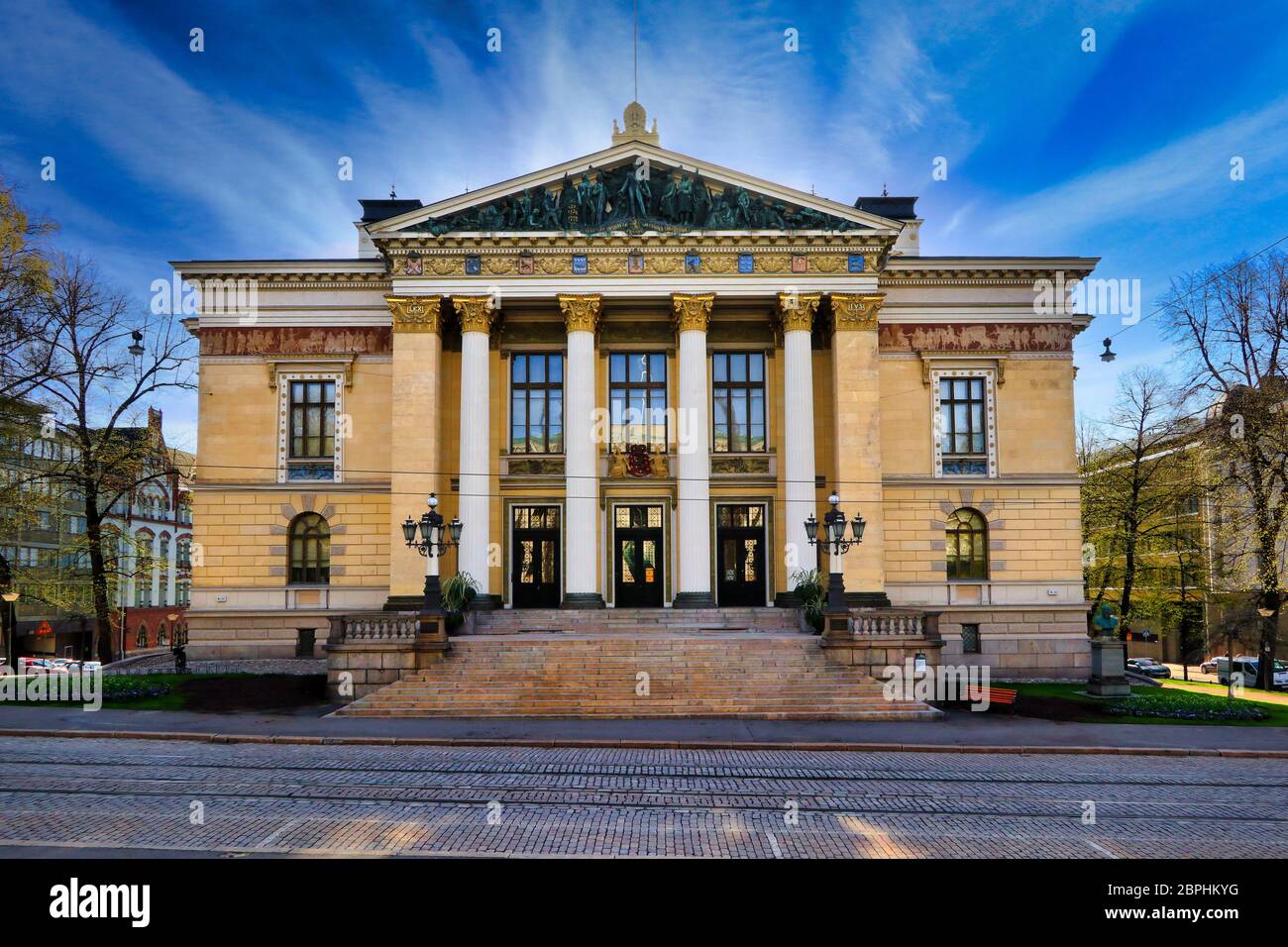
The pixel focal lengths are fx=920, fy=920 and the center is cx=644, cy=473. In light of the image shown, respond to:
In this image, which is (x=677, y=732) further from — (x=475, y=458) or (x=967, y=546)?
(x=967, y=546)

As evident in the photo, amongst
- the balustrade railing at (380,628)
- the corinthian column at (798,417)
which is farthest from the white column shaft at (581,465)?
the balustrade railing at (380,628)

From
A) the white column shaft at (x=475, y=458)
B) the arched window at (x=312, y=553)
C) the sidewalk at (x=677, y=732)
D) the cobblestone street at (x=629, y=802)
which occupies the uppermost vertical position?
the white column shaft at (x=475, y=458)

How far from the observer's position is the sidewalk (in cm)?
1850

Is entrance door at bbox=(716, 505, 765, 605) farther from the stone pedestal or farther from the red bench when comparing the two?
the stone pedestal

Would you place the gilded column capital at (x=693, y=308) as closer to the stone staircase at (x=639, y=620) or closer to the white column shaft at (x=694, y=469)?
the white column shaft at (x=694, y=469)

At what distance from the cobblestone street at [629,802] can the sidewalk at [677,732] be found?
62 centimetres

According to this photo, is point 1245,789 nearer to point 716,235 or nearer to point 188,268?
point 716,235

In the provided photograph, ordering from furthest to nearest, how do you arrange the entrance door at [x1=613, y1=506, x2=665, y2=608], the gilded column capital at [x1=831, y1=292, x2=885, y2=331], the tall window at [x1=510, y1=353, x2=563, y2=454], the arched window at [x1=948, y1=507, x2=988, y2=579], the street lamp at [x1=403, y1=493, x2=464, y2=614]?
the tall window at [x1=510, y1=353, x2=563, y2=454], the arched window at [x1=948, y1=507, x2=988, y2=579], the entrance door at [x1=613, y1=506, x2=665, y2=608], the gilded column capital at [x1=831, y1=292, x2=885, y2=331], the street lamp at [x1=403, y1=493, x2=464, y2=614]

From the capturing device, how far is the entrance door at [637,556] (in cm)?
3378

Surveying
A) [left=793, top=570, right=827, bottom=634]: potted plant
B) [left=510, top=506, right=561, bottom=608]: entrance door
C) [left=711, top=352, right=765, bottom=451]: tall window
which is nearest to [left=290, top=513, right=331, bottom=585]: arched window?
[left=510, top=506, right=561, bottom=608]: entrance door

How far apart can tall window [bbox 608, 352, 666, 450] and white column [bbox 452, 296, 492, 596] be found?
490 centimetres

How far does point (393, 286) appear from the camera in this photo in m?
31.9

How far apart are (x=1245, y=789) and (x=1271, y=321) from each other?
22192mm

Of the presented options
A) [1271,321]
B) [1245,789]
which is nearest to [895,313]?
[1271,321]
